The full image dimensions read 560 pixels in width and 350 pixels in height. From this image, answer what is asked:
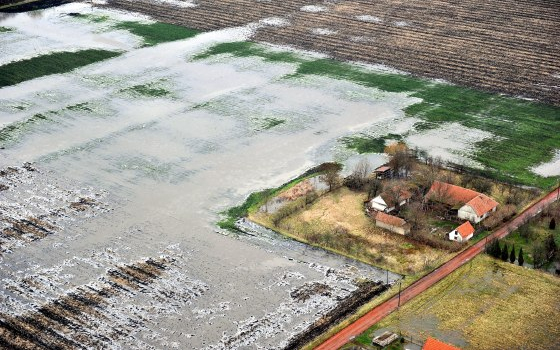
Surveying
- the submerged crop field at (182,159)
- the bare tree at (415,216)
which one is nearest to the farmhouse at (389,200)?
the bare tree at (415,216)

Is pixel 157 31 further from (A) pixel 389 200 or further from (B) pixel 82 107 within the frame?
(A) pixel 389 200

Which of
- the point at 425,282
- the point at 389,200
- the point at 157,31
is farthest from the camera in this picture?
the point at 157,31

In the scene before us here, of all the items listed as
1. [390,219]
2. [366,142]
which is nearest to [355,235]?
[390,219]

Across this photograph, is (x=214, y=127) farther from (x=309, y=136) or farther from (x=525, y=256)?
(x=525, y=256)

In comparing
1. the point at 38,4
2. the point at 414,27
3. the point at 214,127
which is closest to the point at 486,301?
the point at 214,127

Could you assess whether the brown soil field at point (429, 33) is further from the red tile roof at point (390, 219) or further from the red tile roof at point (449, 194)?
→ the red tile roof at point (390, 219)

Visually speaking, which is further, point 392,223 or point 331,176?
point 331,176

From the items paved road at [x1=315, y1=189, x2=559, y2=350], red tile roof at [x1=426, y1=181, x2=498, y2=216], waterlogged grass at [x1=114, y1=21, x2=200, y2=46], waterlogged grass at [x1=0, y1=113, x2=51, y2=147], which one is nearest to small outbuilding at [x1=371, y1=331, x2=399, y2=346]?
paved road at [x1=315, y1=189, x2=559, y2=350]
